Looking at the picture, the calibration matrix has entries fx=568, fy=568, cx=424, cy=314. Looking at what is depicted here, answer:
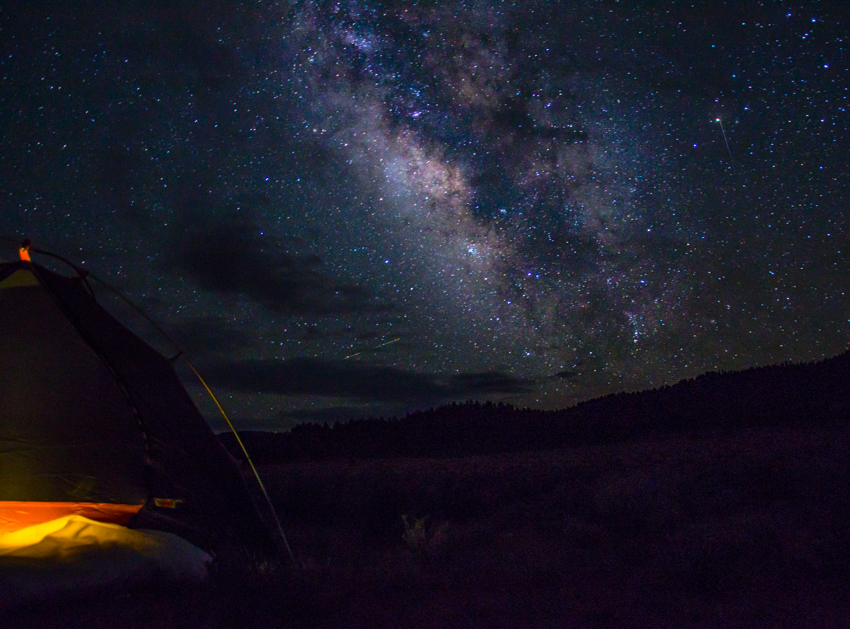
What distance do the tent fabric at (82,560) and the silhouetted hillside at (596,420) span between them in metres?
23.9

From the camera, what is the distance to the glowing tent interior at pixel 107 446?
5750 millimetres

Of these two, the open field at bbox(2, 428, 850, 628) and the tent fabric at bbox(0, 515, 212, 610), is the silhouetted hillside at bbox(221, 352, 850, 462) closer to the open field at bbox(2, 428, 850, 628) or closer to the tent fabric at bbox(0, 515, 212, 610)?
the open field at bbox(2, 428, 850, 628)

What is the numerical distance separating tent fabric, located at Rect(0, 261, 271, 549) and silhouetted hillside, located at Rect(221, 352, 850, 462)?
23448mm

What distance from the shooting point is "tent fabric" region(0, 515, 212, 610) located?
4359 mm

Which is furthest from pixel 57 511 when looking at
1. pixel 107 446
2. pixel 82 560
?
pixel 82 560

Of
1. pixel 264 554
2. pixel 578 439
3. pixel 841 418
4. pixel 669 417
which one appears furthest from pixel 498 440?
pixel 264 554

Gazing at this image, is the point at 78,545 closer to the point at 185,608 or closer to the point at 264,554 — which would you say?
the point at 185,608

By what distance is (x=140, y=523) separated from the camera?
5773mm

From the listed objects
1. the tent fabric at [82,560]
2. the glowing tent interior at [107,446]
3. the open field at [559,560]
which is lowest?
the open field at [559,560]

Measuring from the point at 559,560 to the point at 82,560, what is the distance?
500 cm

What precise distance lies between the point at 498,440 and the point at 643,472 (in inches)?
887

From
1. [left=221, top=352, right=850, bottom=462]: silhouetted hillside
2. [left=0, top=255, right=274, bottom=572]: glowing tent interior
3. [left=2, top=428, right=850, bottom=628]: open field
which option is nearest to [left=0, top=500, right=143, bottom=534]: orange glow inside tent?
[left=0, top=255, right=274, bottom=572]: glowing tent interior

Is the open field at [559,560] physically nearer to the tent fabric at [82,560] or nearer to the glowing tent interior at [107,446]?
the tent fabric at [82,560]

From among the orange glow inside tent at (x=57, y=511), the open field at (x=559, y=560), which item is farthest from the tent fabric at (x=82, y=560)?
the orange glow inside tent at (x=57, y=511)
